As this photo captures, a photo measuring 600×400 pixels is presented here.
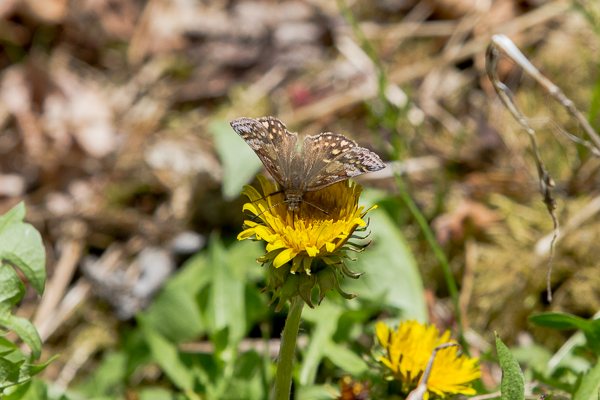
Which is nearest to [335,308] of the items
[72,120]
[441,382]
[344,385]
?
[344,385]

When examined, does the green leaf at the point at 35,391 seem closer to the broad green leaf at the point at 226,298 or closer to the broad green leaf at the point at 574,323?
the broad green leaf at the point at 226,298

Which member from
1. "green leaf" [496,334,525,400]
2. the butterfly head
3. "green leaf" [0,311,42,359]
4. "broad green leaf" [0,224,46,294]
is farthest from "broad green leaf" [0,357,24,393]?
"green leaf" [496,334,525,400]

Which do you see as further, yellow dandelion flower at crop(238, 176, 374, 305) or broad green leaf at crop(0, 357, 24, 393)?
broad green leaf at crop(0, 357, 24, 393)

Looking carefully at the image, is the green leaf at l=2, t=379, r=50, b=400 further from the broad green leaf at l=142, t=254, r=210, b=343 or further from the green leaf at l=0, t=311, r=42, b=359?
the broad green leaf at l=142, t=254, r=210, b=343

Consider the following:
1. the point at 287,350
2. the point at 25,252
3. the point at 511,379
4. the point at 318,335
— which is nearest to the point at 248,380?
the point at 318,335

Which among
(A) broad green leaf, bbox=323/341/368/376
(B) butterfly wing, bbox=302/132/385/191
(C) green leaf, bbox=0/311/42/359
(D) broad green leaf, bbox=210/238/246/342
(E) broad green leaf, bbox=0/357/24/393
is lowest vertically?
(A) broad green leaf, bbox=323/341/368/376

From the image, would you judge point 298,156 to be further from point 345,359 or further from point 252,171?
point 252,171
